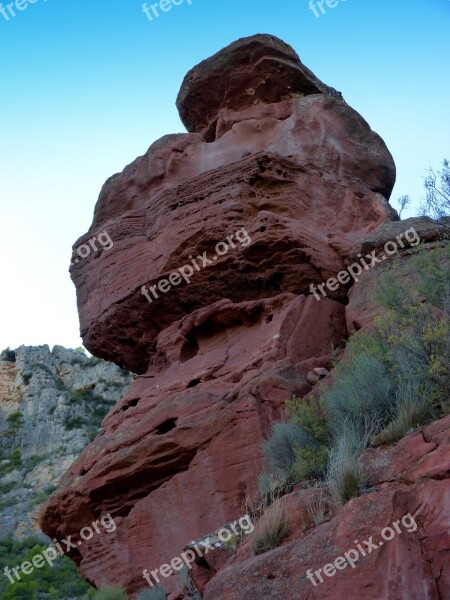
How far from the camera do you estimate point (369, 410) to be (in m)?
8.63

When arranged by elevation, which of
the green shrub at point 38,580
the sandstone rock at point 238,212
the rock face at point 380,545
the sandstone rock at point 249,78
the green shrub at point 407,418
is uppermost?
the sandstone rock at point 249,78

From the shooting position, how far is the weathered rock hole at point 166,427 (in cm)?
1162

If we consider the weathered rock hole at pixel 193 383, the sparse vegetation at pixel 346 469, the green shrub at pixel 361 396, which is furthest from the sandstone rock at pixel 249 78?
the sparse vegetation at pixel 346 469

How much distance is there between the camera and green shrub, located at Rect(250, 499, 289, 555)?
22.9 ft

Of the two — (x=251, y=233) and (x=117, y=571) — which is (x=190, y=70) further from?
(x=117, y=571)

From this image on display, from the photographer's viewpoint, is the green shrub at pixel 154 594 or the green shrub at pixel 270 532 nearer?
the green shrub at pixel 270 532

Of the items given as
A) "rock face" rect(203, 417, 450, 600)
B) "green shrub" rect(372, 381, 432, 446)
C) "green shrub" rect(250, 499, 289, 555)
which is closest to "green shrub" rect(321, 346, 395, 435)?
"green shrub" rect(372, 381, 432, 446)

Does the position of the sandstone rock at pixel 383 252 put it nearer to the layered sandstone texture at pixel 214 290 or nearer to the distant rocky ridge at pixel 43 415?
the layered sandstone texture at pixel 214 290

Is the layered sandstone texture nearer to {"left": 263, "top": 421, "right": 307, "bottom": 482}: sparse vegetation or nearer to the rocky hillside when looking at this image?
the rocky hillside

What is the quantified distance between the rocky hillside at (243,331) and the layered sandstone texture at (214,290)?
0.11 feet

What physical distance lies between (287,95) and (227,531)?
1257 cm

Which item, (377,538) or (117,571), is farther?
(117,571)

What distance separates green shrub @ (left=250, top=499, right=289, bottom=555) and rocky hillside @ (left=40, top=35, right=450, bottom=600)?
3 cm

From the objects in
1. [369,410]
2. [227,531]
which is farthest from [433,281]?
[227,531]
